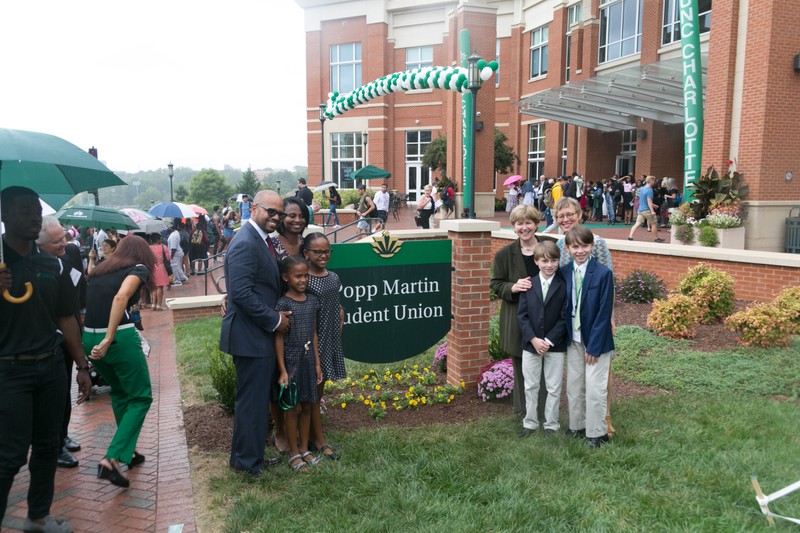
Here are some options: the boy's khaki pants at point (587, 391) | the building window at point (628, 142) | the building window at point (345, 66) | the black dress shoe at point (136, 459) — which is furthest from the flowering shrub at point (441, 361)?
the building window at point (345, 66)

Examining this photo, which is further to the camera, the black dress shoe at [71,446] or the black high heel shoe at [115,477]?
the black dress shoe at [71,446]

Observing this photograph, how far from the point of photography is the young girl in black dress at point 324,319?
4.45 m

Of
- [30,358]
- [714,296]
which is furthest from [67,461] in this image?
[714,296]

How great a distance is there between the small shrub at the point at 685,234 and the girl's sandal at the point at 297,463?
1201 cm

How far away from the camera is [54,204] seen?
5.30 meters

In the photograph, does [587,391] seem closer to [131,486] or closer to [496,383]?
[496,383]

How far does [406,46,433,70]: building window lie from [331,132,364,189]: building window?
569cm

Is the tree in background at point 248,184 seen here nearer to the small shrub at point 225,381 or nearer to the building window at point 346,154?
the building window at point 346,154

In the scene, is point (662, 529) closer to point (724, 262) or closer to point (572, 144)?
point (724, 262)

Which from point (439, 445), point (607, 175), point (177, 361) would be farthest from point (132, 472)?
point (607, 175)

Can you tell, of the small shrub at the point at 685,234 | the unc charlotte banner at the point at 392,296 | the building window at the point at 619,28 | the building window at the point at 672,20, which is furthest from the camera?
the building window at the point at 619,28

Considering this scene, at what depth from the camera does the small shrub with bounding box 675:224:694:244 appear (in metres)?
13.8

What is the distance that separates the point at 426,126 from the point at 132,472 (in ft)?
121

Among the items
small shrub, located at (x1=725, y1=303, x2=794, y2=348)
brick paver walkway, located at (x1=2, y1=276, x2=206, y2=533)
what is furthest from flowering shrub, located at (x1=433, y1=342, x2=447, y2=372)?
small shrub, located at (x1=725, y1=303, x2=794, y2=348)
